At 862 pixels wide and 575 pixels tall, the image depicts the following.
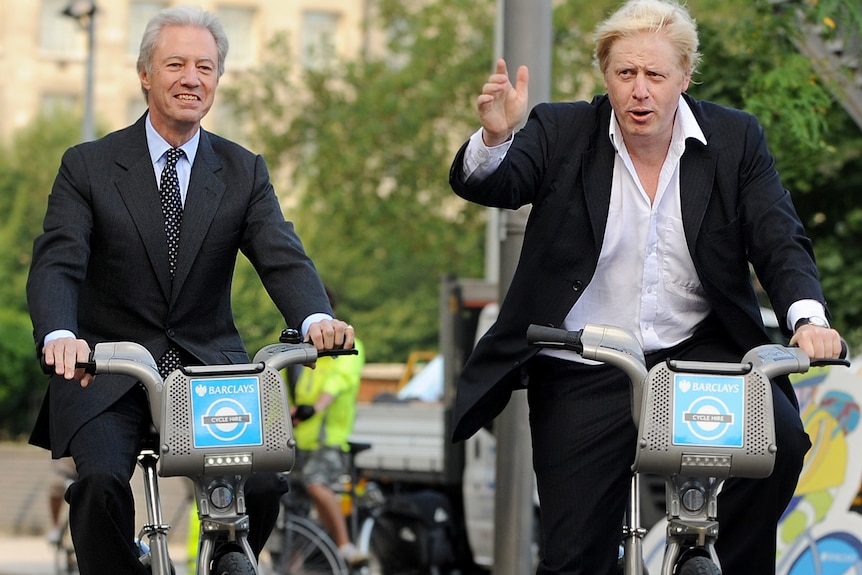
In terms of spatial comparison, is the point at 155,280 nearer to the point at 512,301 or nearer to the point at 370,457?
the point at 512,301

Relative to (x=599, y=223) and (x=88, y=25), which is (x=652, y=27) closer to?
(x=599, y=223)

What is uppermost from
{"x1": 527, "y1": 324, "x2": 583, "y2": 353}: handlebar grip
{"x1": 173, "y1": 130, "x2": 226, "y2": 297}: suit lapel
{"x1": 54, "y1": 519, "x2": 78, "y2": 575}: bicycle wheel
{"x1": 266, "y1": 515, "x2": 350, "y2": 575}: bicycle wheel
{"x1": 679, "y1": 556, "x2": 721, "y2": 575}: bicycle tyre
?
{"x1": 173, "y1": 130, "x2": 226, "y2": 297}: suit lapel

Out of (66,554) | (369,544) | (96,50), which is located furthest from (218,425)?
(96,50)

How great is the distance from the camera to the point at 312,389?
10984mm

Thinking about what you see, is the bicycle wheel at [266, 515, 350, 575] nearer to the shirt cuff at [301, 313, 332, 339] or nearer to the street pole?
the street pole

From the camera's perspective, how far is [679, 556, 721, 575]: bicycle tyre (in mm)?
4152

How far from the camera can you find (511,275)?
293 inches

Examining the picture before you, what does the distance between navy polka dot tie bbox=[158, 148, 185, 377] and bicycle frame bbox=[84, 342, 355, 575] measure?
1.62 feet

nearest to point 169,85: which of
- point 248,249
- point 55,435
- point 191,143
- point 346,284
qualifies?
point 191,143

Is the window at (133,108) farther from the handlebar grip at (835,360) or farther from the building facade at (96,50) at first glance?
the handlebar grip at (835,360)

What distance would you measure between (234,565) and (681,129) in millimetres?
1759

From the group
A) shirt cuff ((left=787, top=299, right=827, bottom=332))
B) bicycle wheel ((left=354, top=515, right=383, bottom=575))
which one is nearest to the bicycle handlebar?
shirt cuff ((left=787, top=299, right=827, bottom=332))

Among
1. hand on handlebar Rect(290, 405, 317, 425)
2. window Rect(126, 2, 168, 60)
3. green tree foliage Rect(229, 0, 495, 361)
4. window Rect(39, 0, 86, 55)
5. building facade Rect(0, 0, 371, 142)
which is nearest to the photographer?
hand on handlebar Rect(290, 405, 317, 425)

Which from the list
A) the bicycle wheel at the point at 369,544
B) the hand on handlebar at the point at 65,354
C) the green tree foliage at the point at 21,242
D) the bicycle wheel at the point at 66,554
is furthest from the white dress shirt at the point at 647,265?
the green tree foliage at the point at 21,242
